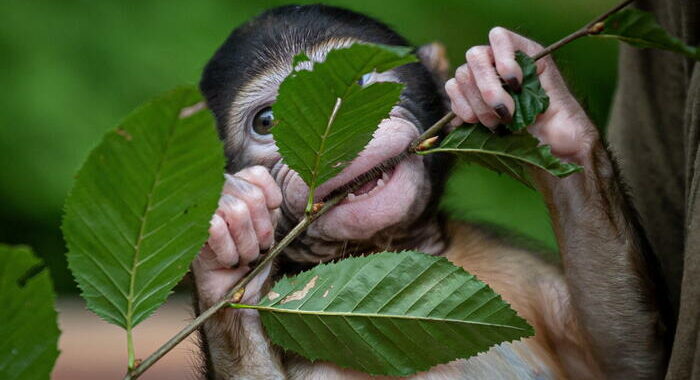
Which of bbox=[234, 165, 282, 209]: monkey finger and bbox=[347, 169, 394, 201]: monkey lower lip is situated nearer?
bbox=[234, 165, 282, 209]: monkey finger

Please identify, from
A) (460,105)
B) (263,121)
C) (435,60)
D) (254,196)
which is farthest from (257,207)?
(435,60)

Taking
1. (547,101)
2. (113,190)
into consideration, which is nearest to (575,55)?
(547,101)

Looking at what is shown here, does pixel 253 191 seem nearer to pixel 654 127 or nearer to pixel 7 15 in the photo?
pixel 654 127

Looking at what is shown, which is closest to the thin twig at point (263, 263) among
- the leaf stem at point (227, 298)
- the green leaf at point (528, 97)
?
the leaf stem at point (227, 298)

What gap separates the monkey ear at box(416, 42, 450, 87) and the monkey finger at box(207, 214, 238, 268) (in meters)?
1.32

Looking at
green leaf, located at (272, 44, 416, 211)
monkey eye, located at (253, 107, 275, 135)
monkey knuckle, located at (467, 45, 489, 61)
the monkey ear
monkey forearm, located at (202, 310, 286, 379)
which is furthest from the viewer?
the monkey ear

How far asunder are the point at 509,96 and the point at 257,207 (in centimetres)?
59

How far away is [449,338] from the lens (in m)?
1.93

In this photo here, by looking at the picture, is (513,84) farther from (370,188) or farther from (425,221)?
(425,221)

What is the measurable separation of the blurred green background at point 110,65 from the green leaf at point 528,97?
4.03m

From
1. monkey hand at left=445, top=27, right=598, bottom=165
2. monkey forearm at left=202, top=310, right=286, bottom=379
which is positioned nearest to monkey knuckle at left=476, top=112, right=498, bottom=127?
monkey hand at left=445, top=27, right=598, bottom=165

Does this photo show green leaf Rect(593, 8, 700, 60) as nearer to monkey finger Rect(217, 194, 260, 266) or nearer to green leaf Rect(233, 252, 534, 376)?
green leaf Rect(233, 252, 534, 376)

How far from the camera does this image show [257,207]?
2.17 meters

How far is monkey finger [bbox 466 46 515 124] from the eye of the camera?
2.01 metres
